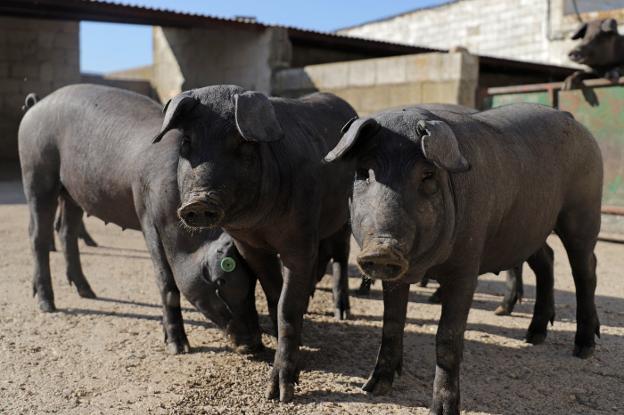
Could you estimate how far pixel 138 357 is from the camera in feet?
13.1

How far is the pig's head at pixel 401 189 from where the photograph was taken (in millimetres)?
2566

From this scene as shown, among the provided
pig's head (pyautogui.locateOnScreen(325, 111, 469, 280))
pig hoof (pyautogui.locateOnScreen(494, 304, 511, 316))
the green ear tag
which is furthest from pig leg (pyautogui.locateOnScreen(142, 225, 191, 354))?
pig hoof (pyautogui.locateOnScreen(494, 304, 511, 316))

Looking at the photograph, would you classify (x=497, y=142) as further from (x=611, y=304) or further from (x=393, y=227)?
(x=611, y=304)

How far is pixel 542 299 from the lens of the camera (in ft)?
14.3

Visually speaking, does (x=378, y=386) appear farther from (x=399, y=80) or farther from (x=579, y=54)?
(x=399, y=80)

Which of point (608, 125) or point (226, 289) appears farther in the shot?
point (608, 125)

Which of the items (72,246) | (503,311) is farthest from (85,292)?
(503,311)

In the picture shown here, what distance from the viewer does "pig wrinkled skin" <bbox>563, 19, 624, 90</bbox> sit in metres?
8.06

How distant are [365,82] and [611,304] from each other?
18.7 ft

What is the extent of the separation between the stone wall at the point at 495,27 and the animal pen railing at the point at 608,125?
315 inches

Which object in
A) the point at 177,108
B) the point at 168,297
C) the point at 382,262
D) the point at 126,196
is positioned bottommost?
the point at 168,297

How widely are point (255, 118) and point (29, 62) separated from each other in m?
14.0

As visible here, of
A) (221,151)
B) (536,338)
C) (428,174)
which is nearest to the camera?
(428,174)

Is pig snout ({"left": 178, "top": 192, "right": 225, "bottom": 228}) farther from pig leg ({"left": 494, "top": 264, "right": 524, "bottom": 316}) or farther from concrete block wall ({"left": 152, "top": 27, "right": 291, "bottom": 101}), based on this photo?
concrete block wall ({"left": 152, "top": 27, "right": 291, "bottom": 101})
